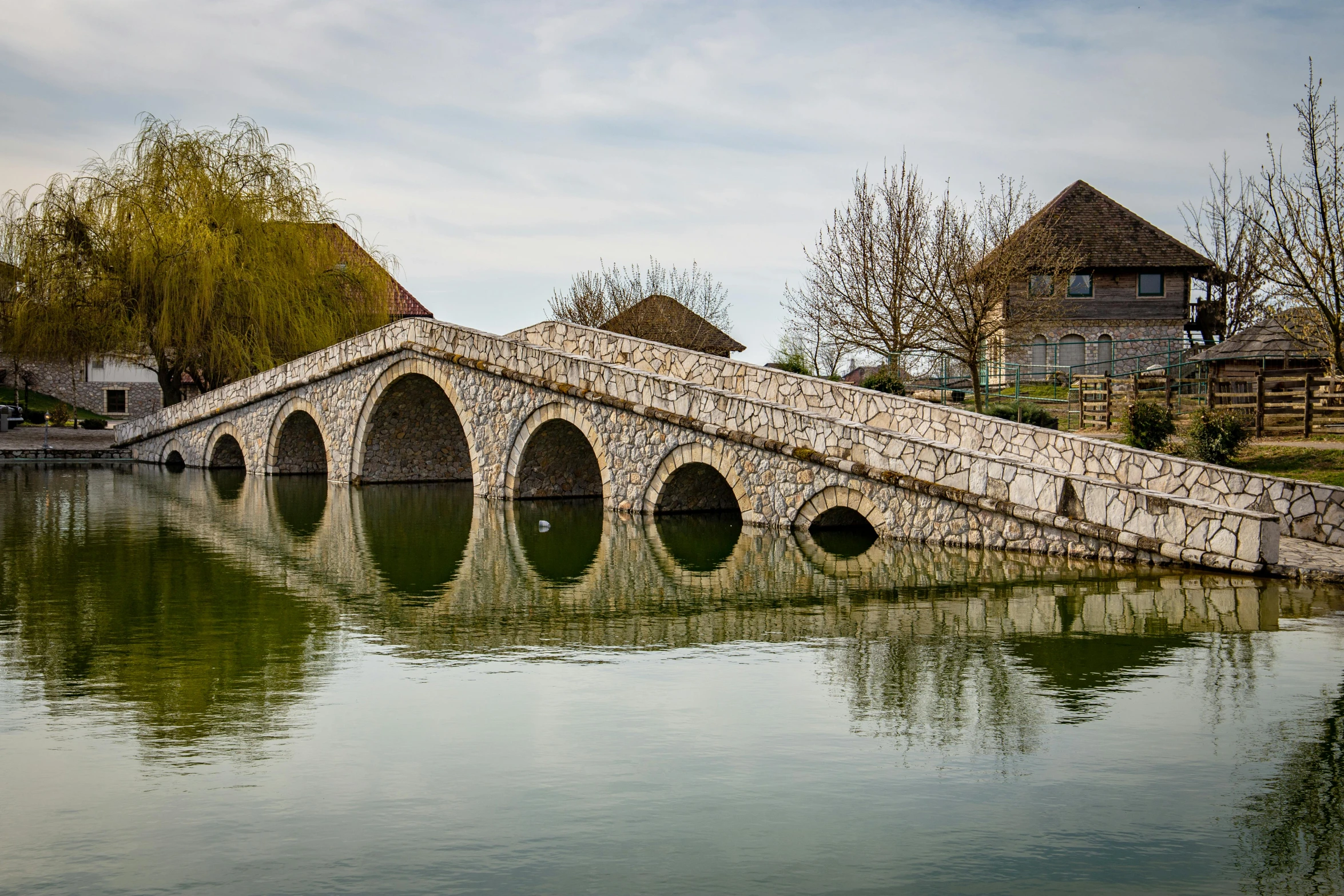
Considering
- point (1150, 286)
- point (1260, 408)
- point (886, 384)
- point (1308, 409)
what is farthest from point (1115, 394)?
point (1150, 286)

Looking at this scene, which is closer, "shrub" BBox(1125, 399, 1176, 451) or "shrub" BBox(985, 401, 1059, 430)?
"shrub" BBox(1125, 399, 1176, 451)

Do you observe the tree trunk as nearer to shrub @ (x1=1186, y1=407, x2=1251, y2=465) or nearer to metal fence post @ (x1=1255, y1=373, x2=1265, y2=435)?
shrub @ (x1=1186, y1=407, x2=1251, y2=465)

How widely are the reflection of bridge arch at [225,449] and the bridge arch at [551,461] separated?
1033 centimetres

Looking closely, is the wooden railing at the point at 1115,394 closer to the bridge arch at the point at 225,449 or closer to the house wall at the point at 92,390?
the bridge arch at the point at 225,449

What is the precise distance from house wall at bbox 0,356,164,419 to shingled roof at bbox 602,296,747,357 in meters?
17.1

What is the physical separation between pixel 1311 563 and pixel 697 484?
28.4 ft

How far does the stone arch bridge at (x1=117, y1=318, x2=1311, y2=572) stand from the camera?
1206 cm

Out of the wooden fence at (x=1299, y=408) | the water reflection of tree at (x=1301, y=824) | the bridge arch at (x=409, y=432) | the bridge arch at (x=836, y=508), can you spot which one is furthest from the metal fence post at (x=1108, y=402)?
the water reflection of tree at (x=1301, y=824)

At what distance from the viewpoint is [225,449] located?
1196 inches

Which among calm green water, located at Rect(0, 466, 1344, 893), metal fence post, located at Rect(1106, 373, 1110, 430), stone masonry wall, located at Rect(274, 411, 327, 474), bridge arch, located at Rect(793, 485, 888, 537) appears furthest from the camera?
stone masonry wall, located at Rect(274, 411, 327, 474)

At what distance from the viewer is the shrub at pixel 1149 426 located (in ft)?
55.9

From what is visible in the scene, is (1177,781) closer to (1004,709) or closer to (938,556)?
(1004,709)

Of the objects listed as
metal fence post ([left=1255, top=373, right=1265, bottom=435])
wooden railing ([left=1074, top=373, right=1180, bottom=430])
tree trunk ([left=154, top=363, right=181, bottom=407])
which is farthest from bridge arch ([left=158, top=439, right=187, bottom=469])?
metal fence post ([left=1255, top=373, right=1265, bottom=435])

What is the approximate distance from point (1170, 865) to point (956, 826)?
0.82 metres
